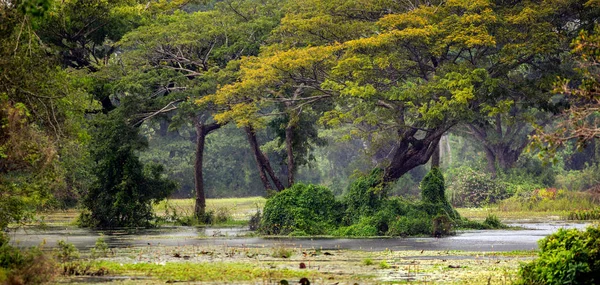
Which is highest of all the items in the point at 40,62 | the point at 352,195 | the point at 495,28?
the point at 495,28

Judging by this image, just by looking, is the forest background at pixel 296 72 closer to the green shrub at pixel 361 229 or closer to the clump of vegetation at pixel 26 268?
the green shrub at pixel 361 229

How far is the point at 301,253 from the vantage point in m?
22.9

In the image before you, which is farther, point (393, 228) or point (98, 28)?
point (98, 28)

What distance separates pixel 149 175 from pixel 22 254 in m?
26.6

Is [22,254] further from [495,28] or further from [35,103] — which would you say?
[495,28]

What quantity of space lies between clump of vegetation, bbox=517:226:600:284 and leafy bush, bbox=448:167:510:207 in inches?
1752

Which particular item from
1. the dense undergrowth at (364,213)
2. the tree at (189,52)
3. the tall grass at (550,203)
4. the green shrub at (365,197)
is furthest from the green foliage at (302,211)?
the tall grass at (550,203)

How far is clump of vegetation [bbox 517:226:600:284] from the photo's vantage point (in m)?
13.5

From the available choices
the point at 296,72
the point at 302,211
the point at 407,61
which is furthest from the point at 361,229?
the point at 296,72

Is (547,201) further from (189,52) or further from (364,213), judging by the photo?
(189,52)

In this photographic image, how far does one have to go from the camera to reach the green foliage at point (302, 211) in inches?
1375

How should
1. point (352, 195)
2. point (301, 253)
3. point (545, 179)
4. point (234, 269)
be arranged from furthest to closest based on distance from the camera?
point (545, 179), point (352, 195), point (301, 253), point (234, 269)

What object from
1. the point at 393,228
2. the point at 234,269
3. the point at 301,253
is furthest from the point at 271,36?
the point at 234,269

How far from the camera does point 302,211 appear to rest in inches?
1384
